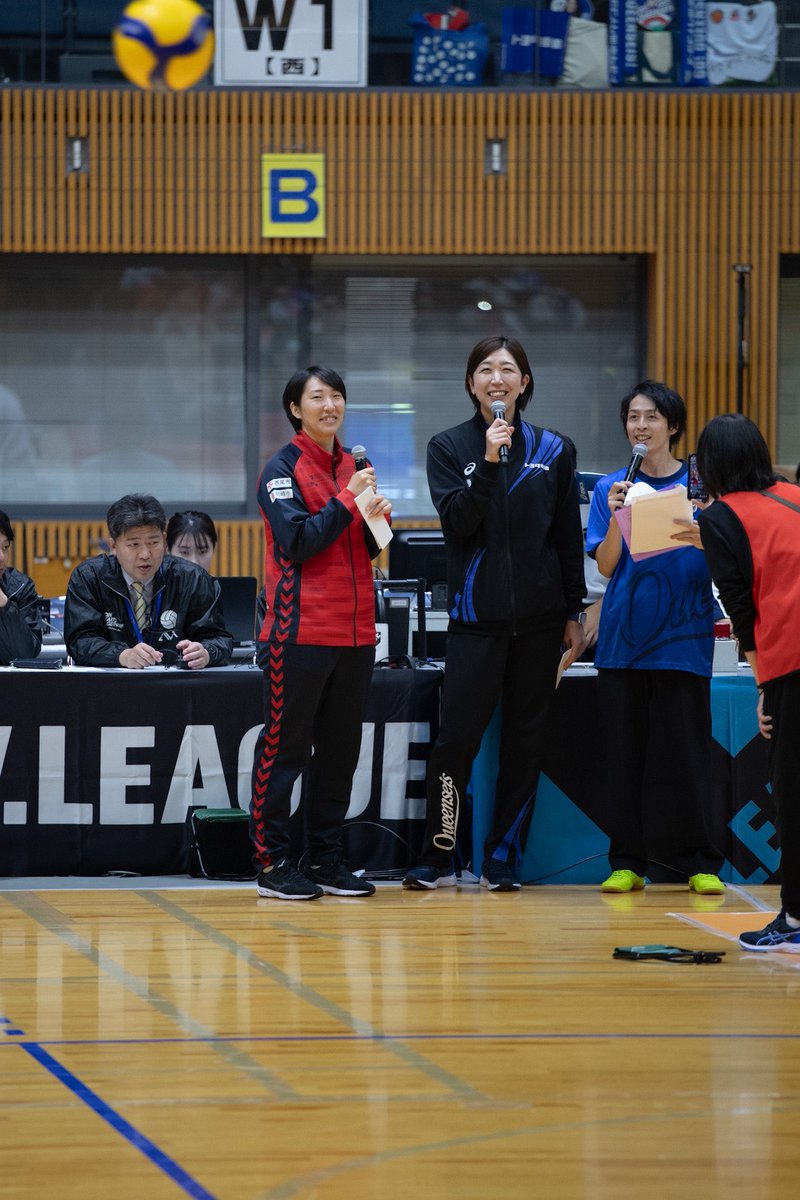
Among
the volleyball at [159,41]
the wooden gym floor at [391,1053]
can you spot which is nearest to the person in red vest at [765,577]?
the wooden gym floor at [391,1053]

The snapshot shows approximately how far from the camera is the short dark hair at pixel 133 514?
595 cm

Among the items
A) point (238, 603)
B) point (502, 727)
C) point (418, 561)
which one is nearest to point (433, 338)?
point (238, 603)

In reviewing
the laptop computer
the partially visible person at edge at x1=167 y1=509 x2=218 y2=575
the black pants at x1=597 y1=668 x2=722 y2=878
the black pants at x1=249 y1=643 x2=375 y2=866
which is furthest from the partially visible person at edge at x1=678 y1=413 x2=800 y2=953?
the laptop computer

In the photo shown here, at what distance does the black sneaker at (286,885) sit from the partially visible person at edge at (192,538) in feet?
7.25

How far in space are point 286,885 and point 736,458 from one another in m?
2.16

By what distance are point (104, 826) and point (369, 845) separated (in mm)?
998

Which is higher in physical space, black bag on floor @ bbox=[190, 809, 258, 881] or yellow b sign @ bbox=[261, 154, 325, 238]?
yellow b sign @ bbox=[261, 154, 325, 238]

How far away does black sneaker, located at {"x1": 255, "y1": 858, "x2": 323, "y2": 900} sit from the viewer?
17.9ft

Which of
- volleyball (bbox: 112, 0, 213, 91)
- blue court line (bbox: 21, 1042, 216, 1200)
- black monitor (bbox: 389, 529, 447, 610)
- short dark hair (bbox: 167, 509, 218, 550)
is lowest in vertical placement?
blue court line (bbox: 21, 1042, 216, 1200)

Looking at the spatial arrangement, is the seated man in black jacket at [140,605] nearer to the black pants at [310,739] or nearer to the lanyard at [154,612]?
the lanyard at [154,612]

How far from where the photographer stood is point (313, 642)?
5355 mm

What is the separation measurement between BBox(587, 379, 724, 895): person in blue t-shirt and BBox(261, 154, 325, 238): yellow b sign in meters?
6.60

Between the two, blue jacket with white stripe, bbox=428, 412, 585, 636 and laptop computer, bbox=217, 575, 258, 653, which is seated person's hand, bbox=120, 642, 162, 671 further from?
laptop computer, bbox=217, 575, 258, 653

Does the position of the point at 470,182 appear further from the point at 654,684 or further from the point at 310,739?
the point at 310,739
